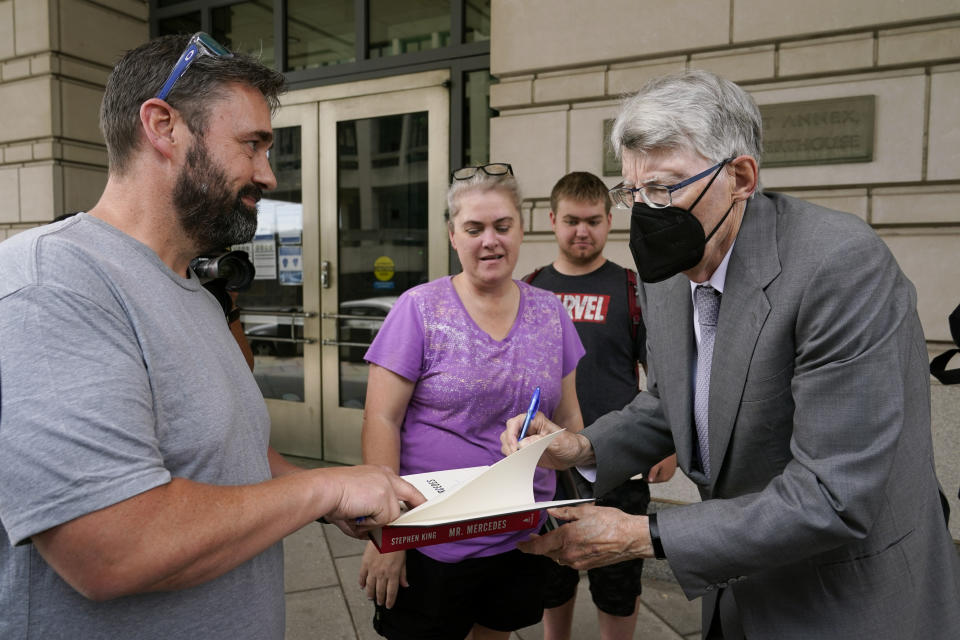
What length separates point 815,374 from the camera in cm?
136

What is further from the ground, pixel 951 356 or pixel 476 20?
pixel 476 20

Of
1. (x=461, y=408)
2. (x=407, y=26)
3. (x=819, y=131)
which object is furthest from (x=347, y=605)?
(x=407, y=26)

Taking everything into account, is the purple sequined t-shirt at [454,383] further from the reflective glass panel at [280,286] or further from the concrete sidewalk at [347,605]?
the reflective glass panel at [280,286]

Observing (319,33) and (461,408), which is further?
(319,33)

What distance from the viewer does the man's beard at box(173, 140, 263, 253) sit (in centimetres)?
139

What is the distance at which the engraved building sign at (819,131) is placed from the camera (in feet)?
12.9

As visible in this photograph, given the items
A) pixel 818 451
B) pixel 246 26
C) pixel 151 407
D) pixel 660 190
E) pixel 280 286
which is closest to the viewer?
pixel 151 407

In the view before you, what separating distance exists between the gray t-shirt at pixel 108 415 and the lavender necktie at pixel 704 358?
1.05 metres

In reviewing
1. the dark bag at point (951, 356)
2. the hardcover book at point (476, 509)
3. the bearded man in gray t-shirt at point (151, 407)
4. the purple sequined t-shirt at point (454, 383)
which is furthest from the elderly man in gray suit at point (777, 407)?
the bearded man in gray t-shirt at point (151, 407)

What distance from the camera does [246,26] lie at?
6781mm

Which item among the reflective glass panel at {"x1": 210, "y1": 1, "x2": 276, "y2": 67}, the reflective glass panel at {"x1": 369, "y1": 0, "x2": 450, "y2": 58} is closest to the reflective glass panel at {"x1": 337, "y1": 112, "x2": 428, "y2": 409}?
the reflective glass panel at {"x1": 369, "y1": 0, "x2": 450, "y2": 58}

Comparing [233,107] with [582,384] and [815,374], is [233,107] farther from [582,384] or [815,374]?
[582,384]

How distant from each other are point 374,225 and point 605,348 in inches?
130

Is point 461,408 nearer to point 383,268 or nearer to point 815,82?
point 815,82
